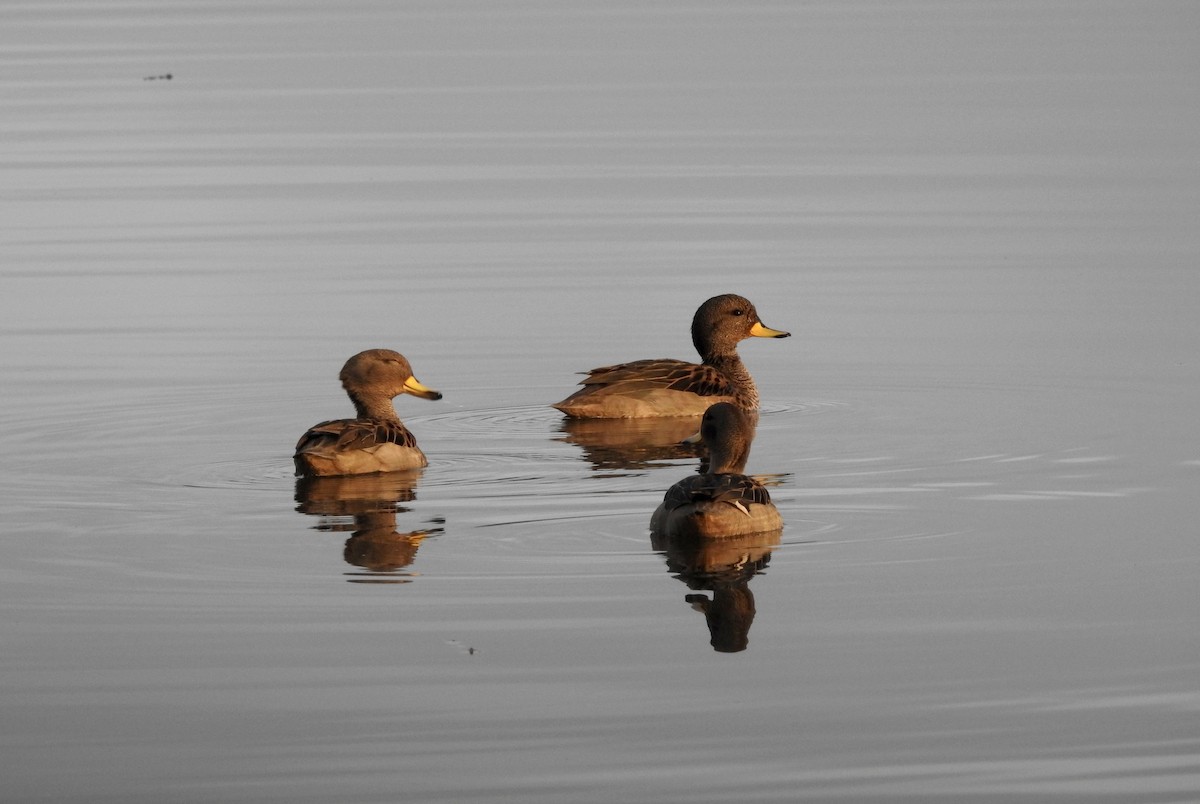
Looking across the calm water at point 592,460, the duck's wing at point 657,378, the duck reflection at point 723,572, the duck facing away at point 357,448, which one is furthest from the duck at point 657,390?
the duck reflection at point 723,572

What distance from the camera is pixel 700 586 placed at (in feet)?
30.3

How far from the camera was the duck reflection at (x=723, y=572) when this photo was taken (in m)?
8.48

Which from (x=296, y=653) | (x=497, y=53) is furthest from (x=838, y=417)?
(x=497, y=53)

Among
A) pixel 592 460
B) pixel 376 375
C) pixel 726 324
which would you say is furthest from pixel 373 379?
pixel 726 324

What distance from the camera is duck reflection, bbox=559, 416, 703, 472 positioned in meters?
12.9

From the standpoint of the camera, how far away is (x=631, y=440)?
45.5 feet

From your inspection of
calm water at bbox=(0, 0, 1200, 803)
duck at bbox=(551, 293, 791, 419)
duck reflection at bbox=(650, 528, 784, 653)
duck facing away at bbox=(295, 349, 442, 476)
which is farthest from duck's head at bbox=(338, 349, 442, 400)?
duck reflection at bbox=(650, 528, 784, 653)

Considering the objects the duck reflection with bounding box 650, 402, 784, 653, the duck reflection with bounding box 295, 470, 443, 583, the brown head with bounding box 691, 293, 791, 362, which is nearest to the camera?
the duck reflection with bounding box 650, 402, 784, 653

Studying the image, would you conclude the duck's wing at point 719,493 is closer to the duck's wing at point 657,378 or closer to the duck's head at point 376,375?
the duck's head at point 376,375

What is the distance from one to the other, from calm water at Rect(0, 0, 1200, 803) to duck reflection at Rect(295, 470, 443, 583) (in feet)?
0.13

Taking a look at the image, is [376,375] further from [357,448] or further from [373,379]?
[357,448]

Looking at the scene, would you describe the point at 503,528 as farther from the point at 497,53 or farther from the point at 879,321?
the point at 497,53

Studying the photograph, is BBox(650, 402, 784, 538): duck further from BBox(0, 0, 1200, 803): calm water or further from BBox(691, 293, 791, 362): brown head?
BBox(691, 293, 791, 362): brown head

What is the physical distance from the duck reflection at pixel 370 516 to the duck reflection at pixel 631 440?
3.90ft
